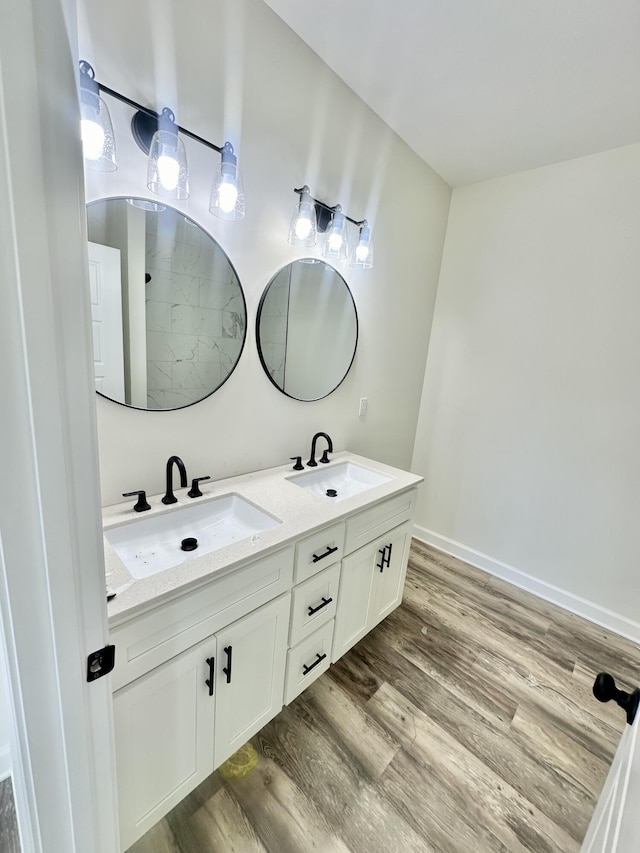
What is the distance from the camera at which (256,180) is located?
54.6 inches

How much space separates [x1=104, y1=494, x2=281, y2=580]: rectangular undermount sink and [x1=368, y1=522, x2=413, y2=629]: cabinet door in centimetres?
67

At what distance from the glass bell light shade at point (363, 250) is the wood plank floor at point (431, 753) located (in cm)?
200

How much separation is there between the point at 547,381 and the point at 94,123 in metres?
2.43

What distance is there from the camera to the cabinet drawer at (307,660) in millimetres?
1321

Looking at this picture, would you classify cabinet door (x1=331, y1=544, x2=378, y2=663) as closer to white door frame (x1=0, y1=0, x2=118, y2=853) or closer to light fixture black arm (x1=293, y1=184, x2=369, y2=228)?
white door frame (x1=0, y1=0, x2=118, y2=853)

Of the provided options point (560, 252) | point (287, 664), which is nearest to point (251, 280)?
point (287, 664)

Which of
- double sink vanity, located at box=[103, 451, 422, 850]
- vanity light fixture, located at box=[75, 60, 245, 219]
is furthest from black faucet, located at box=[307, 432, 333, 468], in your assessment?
vanity light fixture, located at box=[75, 60, 245, 219]

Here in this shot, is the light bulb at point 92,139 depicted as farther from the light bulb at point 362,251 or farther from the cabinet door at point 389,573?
the cabinet door at point 389,573

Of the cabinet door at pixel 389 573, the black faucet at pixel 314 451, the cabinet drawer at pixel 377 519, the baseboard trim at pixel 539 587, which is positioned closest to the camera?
the cabinet drawer at pixel 377 519

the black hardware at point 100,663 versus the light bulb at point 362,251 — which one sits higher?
the light bulb at point 362,251

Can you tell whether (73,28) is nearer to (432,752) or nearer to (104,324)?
(104,324)

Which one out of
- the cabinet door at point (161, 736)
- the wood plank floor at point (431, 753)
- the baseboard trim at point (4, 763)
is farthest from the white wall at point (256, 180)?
the wood plank floor at point (431, 753)

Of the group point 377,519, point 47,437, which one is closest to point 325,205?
point 377,519

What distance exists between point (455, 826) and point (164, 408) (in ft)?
5.66
